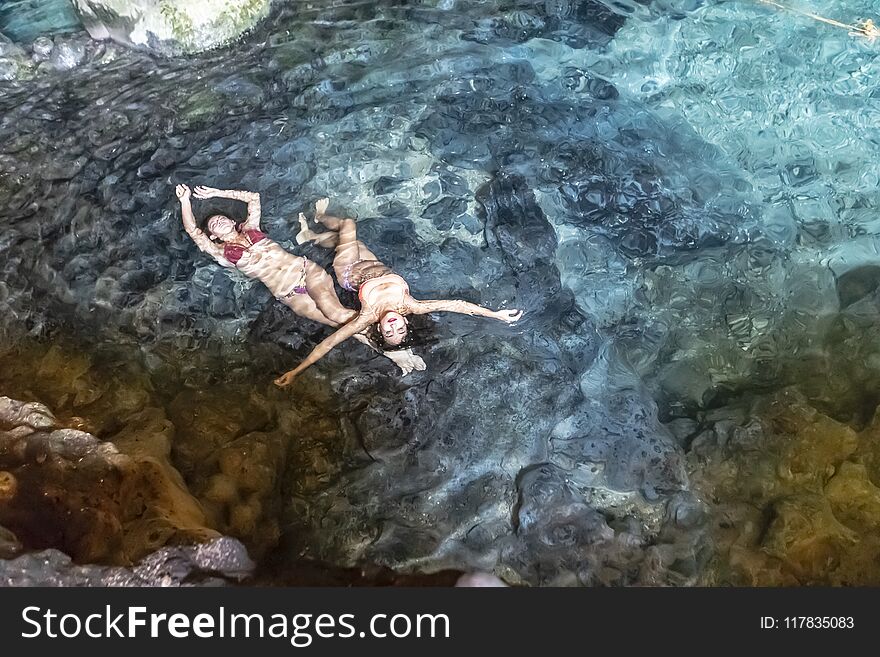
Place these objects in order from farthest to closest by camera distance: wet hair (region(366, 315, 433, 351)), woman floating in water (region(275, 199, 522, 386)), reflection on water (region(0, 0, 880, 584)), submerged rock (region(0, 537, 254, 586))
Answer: wet hair (region(366, 315, 433, 351))
woman floating in water (region(275, 199, 522, 386))
reflection on water (region(0, 0, 880, 584))
submerged rock (region(0, 537, 254, 586))

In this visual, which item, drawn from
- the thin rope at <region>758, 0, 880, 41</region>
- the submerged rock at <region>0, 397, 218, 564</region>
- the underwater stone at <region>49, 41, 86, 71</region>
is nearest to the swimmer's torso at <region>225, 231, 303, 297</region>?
the submerged rock at <region>0, 397, 218, 564</region>

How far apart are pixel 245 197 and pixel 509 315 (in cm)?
217

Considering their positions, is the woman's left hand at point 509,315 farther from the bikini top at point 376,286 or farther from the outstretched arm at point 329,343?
the outstretched arm at point 329,343

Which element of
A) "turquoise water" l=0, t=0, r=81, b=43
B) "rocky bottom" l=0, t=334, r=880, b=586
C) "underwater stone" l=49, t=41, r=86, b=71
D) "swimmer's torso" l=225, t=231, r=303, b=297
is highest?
"turquoise water" l=0, t=0, r=81, b=43

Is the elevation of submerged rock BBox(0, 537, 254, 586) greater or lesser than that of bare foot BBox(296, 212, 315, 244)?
lesser

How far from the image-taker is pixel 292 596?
2.76 metres

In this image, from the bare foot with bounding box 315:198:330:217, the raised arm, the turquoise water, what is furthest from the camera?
the turquoise water

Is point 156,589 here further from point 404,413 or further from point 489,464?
point 489,464

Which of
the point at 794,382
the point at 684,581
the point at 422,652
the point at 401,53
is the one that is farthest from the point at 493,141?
the point at 422,652

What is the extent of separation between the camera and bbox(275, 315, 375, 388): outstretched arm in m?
3.83

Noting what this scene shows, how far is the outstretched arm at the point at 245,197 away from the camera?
173 inches

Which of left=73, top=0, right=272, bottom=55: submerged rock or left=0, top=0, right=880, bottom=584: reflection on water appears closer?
left=0, top=0, right=880, bottom=584: reflection on water

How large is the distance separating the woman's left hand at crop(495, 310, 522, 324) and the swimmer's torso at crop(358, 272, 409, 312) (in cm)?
65

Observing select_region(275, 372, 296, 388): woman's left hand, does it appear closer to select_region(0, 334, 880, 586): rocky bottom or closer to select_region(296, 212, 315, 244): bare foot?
select_region(0, 334, 880, 586): rocky bottom
